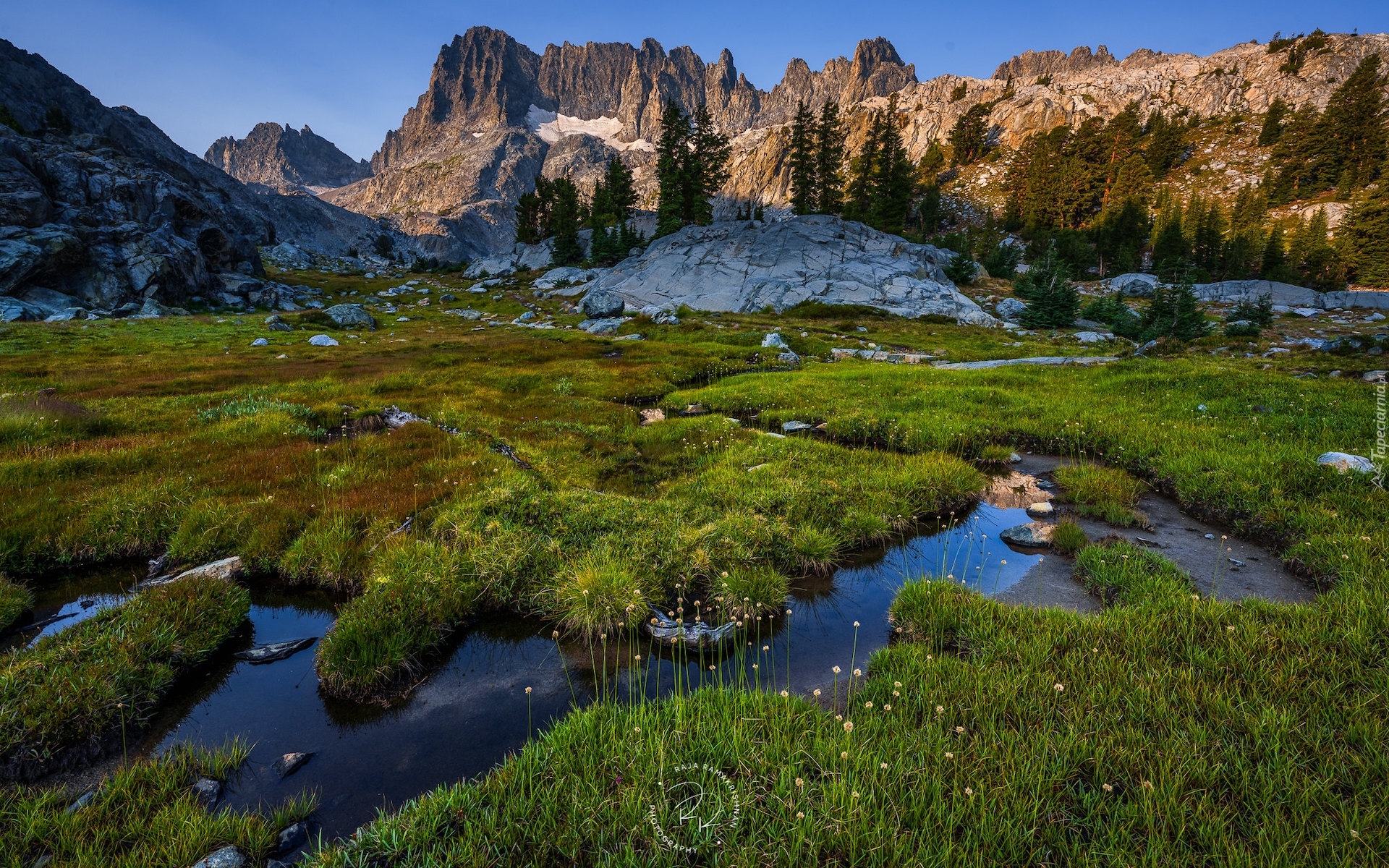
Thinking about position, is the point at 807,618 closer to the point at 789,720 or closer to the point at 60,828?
the point at 789,720

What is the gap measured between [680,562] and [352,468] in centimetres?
785

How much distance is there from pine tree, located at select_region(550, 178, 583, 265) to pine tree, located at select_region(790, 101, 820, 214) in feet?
129

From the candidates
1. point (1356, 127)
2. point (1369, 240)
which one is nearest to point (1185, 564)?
point (1369, 240)

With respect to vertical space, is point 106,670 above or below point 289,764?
above

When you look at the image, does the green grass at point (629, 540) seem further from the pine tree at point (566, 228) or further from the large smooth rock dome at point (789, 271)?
the pine tree at point (566, 228)

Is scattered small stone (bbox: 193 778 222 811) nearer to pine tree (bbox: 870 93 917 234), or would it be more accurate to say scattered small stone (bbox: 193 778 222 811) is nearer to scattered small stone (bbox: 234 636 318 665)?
scattered small stone (bbox: 234 636 318 665)

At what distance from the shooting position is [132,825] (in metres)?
3.68

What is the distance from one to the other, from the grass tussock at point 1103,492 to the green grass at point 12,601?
16.4 meters

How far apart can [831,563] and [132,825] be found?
7945mm

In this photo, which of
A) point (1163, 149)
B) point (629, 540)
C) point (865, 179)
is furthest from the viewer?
point (1163, 149)

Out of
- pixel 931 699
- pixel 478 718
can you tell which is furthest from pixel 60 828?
pixel 931 699

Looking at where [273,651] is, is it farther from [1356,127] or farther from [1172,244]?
[1356,127]

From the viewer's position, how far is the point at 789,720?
4367mm

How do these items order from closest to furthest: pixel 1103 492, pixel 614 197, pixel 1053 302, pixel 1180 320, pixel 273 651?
A: 1. pixel 273 651
2. pixel 1103 492
3. pixel 1180 320
4. pixel 1053 302
5. pixel 614 197
